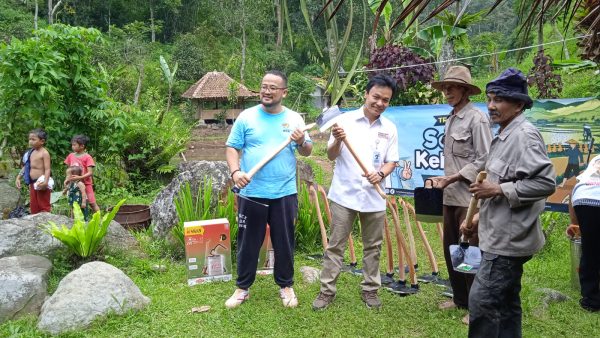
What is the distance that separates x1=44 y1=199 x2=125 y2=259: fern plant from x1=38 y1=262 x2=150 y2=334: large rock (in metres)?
0.64

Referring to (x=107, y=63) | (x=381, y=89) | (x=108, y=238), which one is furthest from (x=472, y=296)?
(x=107, y=63)

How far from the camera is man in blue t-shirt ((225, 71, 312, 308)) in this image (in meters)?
3.66

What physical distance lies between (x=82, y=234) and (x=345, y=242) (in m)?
2.23

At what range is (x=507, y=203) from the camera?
2570mm

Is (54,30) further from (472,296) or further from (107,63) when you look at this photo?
(107,63)

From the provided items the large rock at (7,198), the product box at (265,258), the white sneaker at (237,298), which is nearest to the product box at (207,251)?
the product box at (265,258)

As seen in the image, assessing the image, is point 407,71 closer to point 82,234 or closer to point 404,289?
point 404,289

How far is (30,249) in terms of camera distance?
441 centimetres

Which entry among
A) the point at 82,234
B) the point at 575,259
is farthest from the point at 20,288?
the point at 575,259

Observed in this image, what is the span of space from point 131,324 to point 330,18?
8.99 ft

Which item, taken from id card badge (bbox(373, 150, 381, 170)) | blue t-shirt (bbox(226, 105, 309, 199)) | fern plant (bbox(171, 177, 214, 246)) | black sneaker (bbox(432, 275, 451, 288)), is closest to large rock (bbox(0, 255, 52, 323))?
fern plant (bbox(171, 177, 214, 246))

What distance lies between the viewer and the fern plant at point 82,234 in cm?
432

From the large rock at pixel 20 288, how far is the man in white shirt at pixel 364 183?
198 centimetres

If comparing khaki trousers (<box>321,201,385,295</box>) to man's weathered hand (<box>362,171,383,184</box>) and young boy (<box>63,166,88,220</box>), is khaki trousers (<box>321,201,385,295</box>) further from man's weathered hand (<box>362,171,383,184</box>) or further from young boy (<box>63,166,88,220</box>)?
young boy (<box>63,166,88,220</box>)
